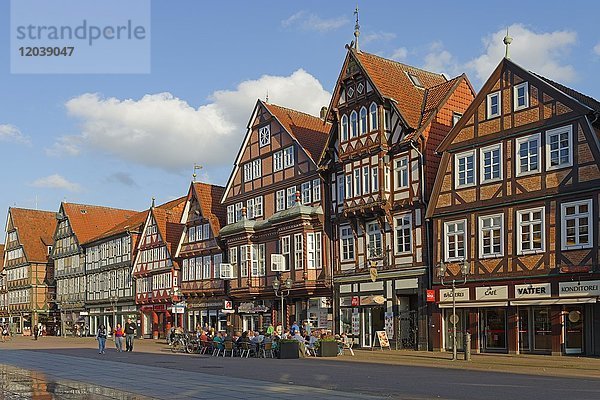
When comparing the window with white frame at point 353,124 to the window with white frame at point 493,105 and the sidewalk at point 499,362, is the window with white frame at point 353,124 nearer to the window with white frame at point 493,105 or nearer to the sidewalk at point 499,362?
the window with white frame at point 493,105

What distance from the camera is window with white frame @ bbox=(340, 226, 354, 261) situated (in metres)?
46.1

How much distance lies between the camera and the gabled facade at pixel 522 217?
33.1m

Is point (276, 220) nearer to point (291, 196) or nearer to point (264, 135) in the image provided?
point (291, 196)

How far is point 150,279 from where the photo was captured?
7438 cm

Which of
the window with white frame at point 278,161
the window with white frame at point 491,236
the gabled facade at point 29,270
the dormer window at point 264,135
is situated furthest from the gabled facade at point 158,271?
the window with white frame at point 491,236

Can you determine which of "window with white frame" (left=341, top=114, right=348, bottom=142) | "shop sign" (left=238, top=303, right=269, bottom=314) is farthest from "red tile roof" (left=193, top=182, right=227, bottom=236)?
"window with white frame" (left=341, top=114, right=348, bottom=142)

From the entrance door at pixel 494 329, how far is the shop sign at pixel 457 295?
1.11m

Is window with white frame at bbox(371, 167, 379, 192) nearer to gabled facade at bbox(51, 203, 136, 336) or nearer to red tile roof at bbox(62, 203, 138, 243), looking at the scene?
gabled facade at bbox(51, 203, 136, 336)

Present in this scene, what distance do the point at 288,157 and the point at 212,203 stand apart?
544 inches

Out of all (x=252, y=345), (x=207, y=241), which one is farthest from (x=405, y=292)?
(x=207, y=241)

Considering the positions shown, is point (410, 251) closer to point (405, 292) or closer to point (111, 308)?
point (405, 292)

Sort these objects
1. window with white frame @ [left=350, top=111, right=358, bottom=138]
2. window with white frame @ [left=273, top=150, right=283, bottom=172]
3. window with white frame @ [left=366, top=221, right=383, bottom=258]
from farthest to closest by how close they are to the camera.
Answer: window with white frame @ [left=273, top=150, right=283, bottom=172], window with white frame @ [left=350, top=111, right=358, bottom=138], window with white frame @ [left=366, top=221, right=383, bottom=258]

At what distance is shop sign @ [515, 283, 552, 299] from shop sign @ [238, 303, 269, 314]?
22.3 m

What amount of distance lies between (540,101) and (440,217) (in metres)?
7.45
